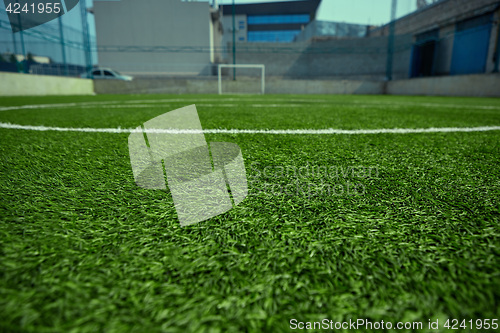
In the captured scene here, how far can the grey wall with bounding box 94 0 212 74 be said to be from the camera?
19469 millimetres

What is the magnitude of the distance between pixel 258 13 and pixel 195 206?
123 feet

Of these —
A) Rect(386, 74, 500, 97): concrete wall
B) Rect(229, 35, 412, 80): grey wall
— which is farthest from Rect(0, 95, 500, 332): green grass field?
Rect(229, 35, 412, 80): grey wall

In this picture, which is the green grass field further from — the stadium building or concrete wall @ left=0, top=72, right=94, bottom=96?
the stadium building

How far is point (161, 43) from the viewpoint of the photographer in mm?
19703

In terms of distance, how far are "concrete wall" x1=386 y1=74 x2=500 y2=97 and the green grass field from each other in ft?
39.1

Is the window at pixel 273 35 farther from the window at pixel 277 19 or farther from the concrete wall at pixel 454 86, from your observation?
the concrete wall at pixel 454 86

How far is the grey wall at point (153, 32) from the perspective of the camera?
19.5 meters

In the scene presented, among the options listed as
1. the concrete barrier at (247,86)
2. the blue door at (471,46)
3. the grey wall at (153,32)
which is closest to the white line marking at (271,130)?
the concrete barrier at (247,86)

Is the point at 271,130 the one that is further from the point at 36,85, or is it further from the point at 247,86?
the point at 247,86

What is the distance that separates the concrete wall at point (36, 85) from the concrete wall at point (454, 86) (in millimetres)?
15098

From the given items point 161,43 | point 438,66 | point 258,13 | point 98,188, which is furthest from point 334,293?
point 258,13

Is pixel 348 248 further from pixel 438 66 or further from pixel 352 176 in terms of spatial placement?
pixel 438 66

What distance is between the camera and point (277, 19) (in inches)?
1355

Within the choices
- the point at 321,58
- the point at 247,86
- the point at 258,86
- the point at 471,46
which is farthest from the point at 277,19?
the point at 471,46
